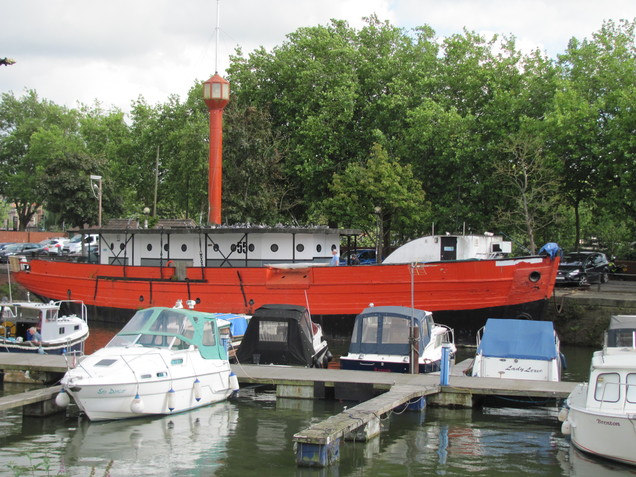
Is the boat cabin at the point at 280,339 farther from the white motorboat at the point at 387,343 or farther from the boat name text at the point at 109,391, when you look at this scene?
the boat name text at the point at 109,391

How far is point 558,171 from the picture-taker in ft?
108

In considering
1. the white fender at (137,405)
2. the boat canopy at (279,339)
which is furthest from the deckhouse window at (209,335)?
the boat canopy at (279,339)

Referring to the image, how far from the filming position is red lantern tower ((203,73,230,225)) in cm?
3269

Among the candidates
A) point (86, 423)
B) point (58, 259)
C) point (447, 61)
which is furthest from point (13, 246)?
point (86, 423)

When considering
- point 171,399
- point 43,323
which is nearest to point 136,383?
point 171,399

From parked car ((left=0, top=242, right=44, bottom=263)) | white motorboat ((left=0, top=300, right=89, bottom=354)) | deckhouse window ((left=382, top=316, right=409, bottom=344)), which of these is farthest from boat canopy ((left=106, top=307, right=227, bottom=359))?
parked car ((left=0, top=242, right=44, bottom=263))

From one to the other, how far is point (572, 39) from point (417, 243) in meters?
15.5

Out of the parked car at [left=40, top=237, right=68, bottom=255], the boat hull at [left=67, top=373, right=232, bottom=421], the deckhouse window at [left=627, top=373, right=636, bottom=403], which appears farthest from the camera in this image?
the parked car at [left=40, top=237, right=68, bottom=255]

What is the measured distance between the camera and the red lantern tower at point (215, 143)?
3269 cm

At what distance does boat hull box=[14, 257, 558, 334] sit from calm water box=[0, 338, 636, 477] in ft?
28.0

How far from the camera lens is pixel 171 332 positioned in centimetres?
1553

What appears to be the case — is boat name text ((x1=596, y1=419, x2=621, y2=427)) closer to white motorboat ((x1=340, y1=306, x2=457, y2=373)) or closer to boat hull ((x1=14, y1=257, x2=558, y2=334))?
white motorboat ((x1=340, y1=306, x2=457, y2=373))

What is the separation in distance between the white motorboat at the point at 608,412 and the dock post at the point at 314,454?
13.8 ft

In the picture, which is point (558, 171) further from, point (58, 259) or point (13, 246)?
point (13, 246)
